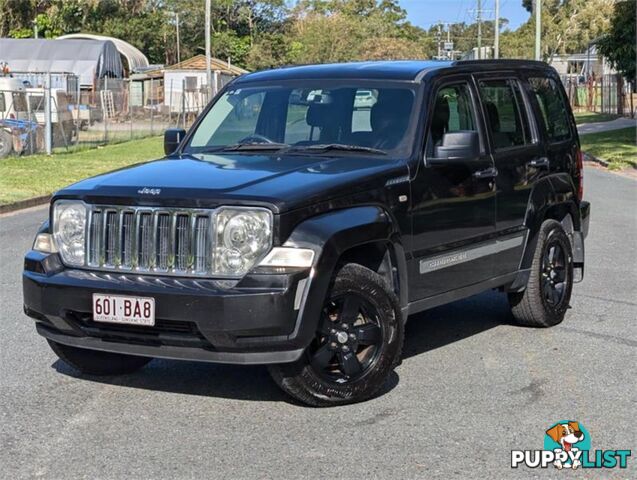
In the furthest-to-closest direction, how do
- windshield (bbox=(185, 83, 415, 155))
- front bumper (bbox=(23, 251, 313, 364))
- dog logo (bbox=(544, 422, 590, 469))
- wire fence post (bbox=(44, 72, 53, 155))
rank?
wire fence post (bbox=(44, 72, 53, 155)) < windshield (bbox=(185, 83, 415, 155)) < front bumper (bbox=(23, 251, 313, 364)) < dog logo (bbox=(544, 422, 590, 469))

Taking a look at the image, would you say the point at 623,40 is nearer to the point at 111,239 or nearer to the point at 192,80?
the point at 111,239

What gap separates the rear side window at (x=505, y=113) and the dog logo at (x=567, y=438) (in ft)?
7.94

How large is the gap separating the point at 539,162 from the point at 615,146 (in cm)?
2350

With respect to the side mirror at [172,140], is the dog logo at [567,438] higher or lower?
lower

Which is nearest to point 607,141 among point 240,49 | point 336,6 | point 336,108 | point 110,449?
point 336,108

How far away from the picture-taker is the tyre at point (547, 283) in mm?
7562

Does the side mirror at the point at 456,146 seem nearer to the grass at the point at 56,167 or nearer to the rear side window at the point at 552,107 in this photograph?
the rear side window at the point at 552,107

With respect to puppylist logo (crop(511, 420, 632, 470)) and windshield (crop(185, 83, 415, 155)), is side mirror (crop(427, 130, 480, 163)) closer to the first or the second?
windshield (crop(185, 83, 415, 155))

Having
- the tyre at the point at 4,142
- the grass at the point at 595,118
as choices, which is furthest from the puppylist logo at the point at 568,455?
the grass at the point at 595,118

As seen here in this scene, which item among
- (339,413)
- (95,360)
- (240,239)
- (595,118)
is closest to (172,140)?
(95,360)

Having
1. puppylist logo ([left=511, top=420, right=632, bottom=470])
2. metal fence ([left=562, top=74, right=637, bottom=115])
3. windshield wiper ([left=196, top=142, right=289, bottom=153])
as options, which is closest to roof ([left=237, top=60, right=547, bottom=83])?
windshield wiper ([left=196, top=142, right=289, bottom=153])

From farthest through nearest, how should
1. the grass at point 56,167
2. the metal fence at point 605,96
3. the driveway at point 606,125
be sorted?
the metal fence at point 605,96 → the driveway at point 606,125 → the grass at point 56,167

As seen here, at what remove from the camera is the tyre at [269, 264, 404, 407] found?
18.2ft

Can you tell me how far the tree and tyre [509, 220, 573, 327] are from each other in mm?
24639
